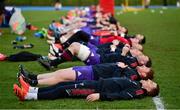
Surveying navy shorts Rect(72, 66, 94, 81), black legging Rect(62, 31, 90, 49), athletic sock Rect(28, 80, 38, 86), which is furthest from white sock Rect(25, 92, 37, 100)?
black legging Rect(62, 31, 90, 49)

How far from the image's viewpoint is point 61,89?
6.34m

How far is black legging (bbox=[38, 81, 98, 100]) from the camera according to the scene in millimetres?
6320

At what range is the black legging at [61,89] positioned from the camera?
6.32 m

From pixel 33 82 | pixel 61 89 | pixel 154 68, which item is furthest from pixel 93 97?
pixel 154 68

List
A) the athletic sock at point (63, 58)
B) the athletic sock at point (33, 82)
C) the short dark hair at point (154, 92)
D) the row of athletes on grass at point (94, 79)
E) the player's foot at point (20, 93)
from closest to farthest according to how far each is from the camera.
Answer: the player's foot at point (20, 93), the row of athletes on grass at point (94, 79), the short dark hair at point (154, 92), the athletic sock at point (33, 82), the athletic sock at point (63, 58)

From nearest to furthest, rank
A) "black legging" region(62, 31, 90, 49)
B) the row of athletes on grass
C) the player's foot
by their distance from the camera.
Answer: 1. the player's foot
2. the row of athletes on grass
3. "black legging" region(62, 31, 90, 49)

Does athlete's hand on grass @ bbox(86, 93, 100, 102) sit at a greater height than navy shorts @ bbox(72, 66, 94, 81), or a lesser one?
lesser

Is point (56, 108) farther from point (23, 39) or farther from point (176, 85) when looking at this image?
point (23, 39)

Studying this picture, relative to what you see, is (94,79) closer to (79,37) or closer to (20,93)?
(20,93)

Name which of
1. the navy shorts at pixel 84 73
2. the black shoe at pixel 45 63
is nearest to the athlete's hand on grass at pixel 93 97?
the navy shorts at pixel 84 73

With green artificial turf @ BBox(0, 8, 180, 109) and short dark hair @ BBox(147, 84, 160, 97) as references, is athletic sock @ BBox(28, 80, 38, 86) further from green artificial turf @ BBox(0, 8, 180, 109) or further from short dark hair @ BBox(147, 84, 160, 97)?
short dark hair @ BBox(147, 84, 160, 97)

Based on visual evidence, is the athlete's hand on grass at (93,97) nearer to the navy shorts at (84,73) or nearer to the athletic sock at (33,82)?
the navy shorts at (84,73)

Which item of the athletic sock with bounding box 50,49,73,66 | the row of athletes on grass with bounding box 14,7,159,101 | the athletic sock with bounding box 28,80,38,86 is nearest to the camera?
the row of athletes on grass with bounding box 14,7,159,101

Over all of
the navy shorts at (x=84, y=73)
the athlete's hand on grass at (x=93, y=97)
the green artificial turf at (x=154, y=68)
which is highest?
the navy shorts at (x=84, y=73)
